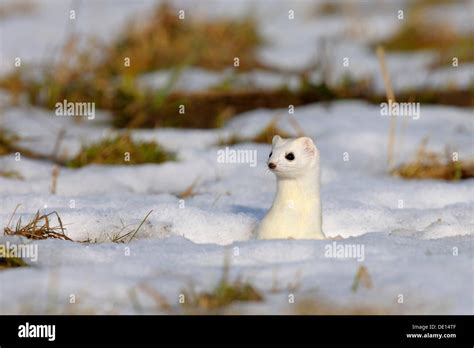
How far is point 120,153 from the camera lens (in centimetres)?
591

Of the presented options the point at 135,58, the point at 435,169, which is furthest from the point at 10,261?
the point at 135,58

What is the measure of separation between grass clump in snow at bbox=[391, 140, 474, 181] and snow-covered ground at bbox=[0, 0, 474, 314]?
14cm

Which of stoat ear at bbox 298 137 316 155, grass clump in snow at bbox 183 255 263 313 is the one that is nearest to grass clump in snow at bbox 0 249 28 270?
grass clump in snow at bbox 183 255 263 313

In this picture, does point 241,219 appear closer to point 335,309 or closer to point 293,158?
point 293,158

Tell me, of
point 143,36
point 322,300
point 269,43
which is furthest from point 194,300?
point 269,43

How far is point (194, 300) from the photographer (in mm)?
3139

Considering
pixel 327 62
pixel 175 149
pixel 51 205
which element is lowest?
pixel 51 205

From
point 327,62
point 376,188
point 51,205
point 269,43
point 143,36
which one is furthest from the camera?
point 269,43

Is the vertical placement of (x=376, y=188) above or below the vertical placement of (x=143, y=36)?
below

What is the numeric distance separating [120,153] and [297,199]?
6.95 feet
